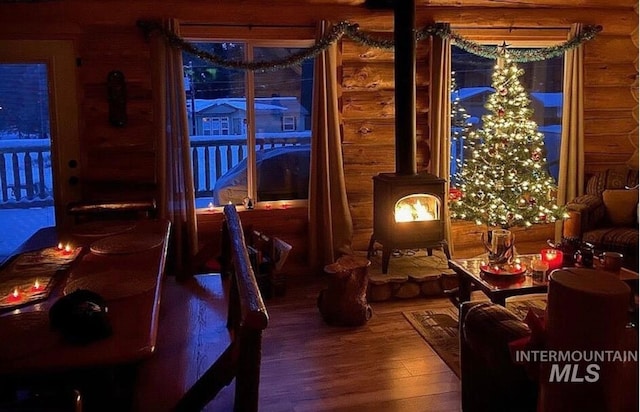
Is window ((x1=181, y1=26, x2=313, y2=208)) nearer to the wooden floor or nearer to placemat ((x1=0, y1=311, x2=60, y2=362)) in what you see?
the wooden floor

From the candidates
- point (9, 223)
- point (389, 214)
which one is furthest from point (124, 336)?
point (9, 223)

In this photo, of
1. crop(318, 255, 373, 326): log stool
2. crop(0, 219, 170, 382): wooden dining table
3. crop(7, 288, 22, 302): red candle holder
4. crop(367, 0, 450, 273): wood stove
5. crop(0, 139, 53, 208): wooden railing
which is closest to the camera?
crop(0, 219, 170, 382): wooden dining table

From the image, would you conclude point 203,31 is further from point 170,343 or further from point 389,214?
point 170,343

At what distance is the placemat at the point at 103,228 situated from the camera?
3123mm

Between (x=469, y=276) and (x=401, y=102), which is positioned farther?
(x=401, y=102)

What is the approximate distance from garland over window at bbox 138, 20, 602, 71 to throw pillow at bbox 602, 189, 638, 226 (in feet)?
4.67

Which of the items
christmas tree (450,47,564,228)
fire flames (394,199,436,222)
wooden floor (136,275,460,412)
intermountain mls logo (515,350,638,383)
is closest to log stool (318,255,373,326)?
wooden floor (136,275,460,412)

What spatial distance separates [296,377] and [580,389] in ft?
6.76

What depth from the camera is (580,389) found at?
1.40m

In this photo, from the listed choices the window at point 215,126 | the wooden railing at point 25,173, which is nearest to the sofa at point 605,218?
the window at point 215,126

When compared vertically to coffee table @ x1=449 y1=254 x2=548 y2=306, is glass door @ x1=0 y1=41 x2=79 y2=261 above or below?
above

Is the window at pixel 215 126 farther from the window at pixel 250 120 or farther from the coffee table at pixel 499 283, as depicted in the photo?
the coffee table at pixel 499 283

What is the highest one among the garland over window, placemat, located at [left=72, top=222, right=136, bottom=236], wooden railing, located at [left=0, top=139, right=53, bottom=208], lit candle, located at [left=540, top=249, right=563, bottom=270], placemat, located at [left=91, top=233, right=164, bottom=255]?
the garland over window

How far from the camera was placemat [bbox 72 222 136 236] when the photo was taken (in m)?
3.12
